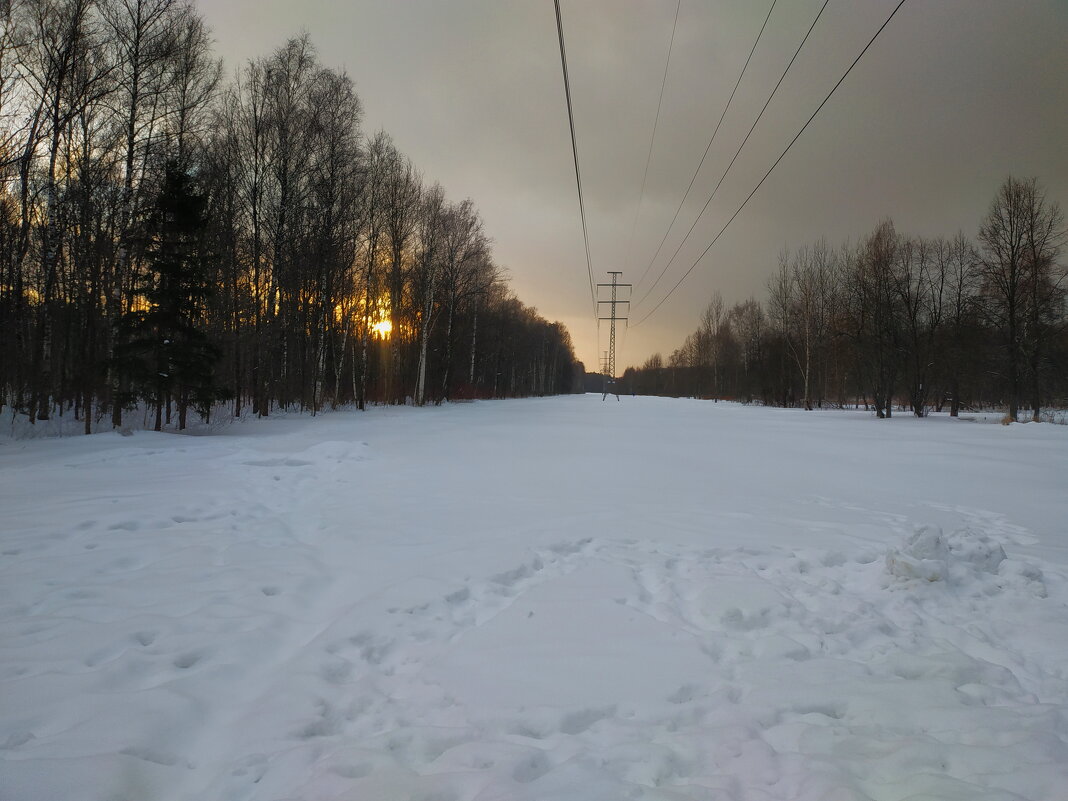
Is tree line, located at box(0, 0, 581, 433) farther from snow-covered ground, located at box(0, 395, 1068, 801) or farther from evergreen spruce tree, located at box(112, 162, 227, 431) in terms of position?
snow-covered ground, located at box(0, 395, 1068, 801)

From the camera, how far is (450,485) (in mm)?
7285

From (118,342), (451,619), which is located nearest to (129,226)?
(118,342)

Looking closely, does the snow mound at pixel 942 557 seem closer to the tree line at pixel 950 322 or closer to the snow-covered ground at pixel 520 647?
the snow-covered ground at pixel 520 647

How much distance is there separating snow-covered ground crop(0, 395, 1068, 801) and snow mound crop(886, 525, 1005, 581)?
2 cm

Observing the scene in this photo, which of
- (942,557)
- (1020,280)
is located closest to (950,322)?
(1020,280)

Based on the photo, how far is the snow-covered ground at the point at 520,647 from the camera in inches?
72.4

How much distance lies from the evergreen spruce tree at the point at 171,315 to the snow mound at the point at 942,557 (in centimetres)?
1307

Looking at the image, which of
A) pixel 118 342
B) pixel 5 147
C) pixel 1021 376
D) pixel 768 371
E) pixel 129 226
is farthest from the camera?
pixel 768 371

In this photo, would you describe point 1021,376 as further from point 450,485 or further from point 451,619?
point 451,619

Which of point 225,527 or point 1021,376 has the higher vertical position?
point 1021,376

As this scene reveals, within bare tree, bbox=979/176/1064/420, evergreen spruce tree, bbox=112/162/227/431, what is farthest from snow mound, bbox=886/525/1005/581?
bare tree, bbox=979/176/1064/420

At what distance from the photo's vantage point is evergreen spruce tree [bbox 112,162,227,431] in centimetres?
1081

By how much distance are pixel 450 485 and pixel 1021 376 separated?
3259 cm

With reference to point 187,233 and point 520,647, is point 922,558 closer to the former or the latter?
point 520,647
